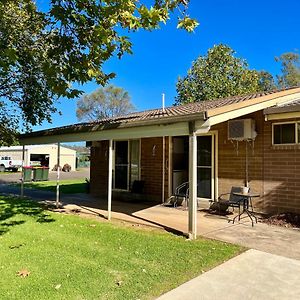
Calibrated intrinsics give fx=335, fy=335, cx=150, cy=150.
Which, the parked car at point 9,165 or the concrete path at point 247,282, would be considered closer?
the concrete path at point 247,282

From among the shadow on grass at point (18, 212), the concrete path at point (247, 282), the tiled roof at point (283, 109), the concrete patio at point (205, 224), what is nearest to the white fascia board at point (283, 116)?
the tiled roof at point (283, 109)

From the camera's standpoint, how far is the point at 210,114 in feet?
22.3

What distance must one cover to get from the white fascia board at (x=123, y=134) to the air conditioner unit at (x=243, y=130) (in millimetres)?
3009

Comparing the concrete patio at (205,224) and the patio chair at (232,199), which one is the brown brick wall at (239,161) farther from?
the concrete patio at (205,224)

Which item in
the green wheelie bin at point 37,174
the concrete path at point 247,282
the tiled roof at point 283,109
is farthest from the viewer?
the green wheelie bin at point 37,174

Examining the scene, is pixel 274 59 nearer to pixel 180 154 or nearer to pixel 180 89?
pixel 180 89

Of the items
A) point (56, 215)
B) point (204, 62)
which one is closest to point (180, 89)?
point (204, 62)

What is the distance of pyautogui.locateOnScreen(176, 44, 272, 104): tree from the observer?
32969 mm

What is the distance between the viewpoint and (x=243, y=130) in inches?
383

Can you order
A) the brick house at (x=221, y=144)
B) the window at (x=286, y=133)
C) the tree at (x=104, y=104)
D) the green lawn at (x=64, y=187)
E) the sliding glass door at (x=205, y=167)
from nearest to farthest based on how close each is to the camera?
the brick house at (x=221, y=144) < the window at (x=286, y=133) < the sliding glass door at (x=205, y=167) < the green lawn at (x=64, y=187) < the tree at (x=104, y=104)

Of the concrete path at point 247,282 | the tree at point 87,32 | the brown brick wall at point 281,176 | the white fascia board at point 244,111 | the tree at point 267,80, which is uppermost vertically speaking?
the tree at point 267,80

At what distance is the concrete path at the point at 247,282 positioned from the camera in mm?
4486

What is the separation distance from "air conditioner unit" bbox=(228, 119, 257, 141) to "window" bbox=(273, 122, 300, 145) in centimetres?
60

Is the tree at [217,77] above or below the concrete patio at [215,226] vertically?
above
